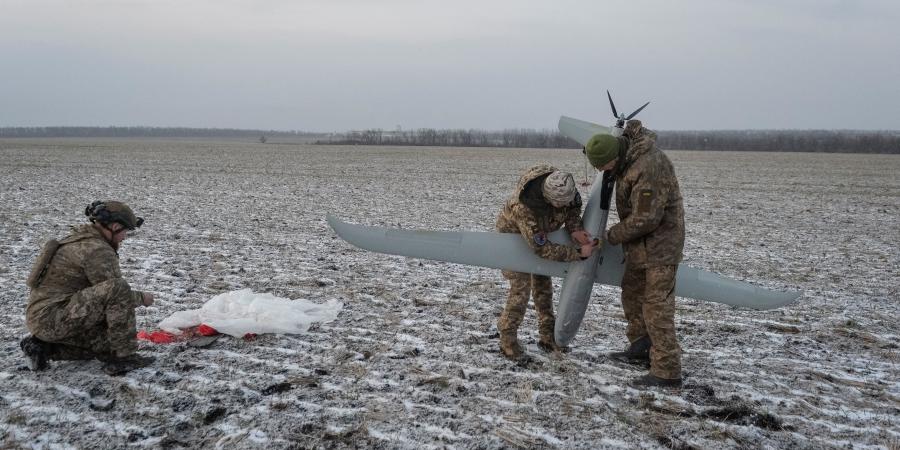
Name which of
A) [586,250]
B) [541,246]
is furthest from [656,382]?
[541,246]

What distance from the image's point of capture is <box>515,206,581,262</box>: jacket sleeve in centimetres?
498

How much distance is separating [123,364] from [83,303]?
24.4 inches

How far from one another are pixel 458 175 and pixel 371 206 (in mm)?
13222

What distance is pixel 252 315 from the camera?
19.9ft

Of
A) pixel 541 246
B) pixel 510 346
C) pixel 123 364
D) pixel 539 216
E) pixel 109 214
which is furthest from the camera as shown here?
pixel 510 346

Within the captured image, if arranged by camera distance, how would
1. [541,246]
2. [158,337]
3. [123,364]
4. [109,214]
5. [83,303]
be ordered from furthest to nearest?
[158,337], [541,246], [123,364], [109,214], [83,303]

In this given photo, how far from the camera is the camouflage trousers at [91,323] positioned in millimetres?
4664

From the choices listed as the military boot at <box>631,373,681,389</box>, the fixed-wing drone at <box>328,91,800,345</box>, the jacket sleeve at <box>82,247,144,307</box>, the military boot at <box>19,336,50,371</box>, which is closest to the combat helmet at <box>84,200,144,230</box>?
the jacket sleeve at <box>82,247,144,307</box>

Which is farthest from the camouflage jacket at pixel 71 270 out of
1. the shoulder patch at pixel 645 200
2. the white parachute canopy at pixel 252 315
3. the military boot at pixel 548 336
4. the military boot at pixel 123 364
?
the shoulder patch at pixel 645 200

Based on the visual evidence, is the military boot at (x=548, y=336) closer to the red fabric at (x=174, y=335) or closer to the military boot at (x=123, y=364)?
the red fabric at (x=174, y=335)

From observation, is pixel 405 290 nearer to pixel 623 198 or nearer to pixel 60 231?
pixel 623 198

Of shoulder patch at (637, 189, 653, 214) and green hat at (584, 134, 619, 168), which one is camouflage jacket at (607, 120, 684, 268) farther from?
green hat at (584, 134, 619, 168)

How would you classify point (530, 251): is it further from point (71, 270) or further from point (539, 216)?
point (71, 270)

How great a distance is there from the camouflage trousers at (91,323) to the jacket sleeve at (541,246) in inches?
134
